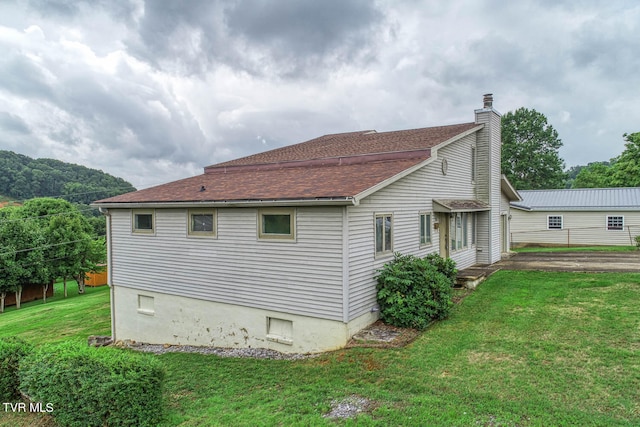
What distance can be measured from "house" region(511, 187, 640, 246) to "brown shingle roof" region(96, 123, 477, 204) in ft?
44.6

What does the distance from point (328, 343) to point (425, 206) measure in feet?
17.6

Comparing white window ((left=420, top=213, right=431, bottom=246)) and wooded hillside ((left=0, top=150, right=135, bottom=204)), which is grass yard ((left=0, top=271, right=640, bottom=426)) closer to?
white window ((left=420, top=213, right=431, bottom=246))

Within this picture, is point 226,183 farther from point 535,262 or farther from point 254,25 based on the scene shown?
point 535,262

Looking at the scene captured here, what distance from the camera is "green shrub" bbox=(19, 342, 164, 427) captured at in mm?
5098

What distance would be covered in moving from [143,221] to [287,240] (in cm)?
583

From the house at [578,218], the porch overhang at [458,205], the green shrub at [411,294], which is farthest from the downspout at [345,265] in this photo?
the house at [578,218]

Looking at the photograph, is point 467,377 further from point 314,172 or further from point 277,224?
point 314,172

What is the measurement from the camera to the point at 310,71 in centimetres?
2031

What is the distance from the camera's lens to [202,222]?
404 inches

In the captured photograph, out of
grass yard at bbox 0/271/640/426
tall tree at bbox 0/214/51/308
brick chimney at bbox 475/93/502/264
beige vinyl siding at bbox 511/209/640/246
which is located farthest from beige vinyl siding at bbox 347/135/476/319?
tall tree at bbox 0/214/51/308

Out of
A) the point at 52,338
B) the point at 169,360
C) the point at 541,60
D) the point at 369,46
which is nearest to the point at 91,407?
the point at 169,360

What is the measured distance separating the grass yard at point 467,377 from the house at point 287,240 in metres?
1.15

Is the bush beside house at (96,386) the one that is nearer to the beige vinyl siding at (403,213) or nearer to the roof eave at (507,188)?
the beige vinyl siding at (403,213)

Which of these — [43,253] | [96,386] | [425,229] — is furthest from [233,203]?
[43,253]
